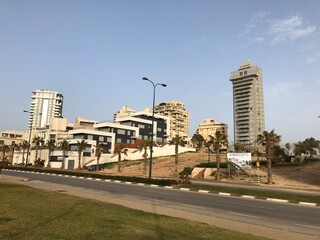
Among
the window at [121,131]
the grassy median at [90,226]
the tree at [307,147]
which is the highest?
the window at [121,131]

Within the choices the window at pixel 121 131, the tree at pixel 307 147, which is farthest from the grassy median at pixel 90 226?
the window at pixel 121 131

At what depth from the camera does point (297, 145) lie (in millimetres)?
83062

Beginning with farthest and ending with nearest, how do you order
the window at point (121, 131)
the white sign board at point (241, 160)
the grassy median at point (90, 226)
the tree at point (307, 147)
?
1. the window at point (121, 131)
2. the tree at point (307, 147)
3. the white sign board at point (241, 160)
4. the grassy median at point (90, 226)

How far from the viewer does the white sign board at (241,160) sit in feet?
148

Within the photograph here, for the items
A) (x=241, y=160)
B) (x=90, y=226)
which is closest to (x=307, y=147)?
(x=241, y=160)

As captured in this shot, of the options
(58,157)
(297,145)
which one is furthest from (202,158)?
(58,157)

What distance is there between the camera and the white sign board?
45228mm

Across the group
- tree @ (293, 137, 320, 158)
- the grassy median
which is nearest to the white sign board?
the grassy median

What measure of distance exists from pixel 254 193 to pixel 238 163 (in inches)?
739

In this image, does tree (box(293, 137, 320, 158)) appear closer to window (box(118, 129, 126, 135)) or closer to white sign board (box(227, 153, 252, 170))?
white sign board (box(227, 153, 252, 170))

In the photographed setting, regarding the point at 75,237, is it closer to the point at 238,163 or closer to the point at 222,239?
the point at 222,239

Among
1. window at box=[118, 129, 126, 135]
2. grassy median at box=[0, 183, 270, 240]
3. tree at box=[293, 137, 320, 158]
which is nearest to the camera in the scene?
grassy median at box=[0, 183, 270, 240]

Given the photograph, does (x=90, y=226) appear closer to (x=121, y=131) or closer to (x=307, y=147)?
(x=307, y=147)

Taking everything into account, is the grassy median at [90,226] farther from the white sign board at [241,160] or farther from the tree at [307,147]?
the tree at [307,147]
